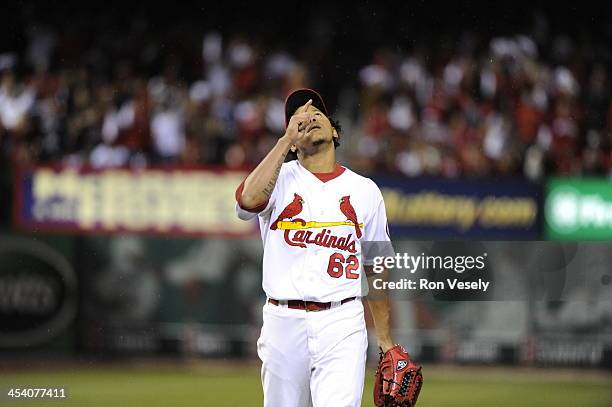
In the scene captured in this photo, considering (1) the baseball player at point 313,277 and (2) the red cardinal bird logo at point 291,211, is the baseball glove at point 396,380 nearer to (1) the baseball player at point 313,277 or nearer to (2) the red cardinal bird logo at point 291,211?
(1) the baseball player at point 313,277

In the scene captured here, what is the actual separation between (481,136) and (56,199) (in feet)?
16.2

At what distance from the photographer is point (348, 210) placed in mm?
4754

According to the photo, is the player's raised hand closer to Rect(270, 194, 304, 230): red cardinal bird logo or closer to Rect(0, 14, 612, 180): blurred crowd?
Rect(270, 194, 304, 230): red cardinal bird logo

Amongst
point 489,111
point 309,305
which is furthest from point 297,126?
point 489,111

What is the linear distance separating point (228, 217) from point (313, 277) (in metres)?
6.42

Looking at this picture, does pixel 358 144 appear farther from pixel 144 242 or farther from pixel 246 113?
pixel 144 242

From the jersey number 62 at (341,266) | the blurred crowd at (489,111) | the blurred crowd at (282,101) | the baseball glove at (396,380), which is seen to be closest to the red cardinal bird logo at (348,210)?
the jersey number 62 at (341,266)

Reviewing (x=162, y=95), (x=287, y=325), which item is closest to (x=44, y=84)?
(x=162, y=95)

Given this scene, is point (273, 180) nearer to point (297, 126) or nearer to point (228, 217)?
point (297, 126)

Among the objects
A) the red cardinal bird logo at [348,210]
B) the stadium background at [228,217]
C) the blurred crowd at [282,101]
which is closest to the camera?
the red cardinal bird logo at [348,210]

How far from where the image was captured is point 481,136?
13.1 meters

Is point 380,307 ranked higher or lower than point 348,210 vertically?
lower

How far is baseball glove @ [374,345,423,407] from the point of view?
4879 millimetres

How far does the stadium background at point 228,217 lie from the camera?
34.6 ft
